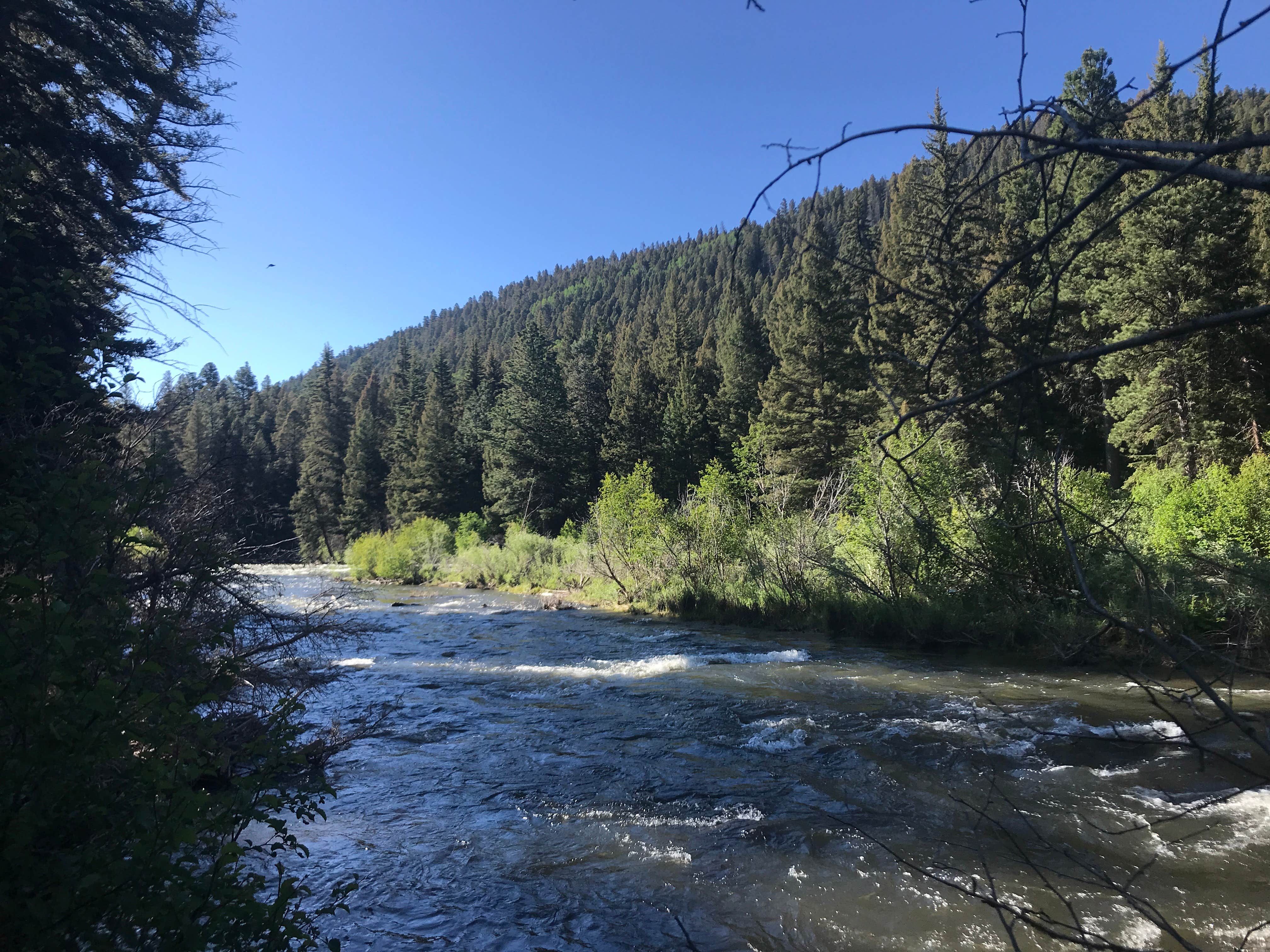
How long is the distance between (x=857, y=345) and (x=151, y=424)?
25.8 feet

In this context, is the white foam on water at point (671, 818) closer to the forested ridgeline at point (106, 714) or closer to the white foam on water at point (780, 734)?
the white foam on water at point (780, 734)

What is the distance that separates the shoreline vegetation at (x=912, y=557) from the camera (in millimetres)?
4688

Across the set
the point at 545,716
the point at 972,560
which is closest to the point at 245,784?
the point at 972,560

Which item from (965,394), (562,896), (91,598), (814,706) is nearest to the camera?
(965,394)

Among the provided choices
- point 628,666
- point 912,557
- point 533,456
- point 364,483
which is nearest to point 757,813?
point 628,666

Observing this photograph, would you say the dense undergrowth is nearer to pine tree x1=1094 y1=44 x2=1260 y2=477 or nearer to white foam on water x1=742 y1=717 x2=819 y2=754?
white foam on water x1=742 y1=717 x2=819 y2=754

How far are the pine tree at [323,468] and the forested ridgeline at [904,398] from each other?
30cm

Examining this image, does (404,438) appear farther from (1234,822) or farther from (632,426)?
(1234,822)

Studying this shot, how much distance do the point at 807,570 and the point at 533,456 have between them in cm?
3510

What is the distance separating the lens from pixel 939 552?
192cm

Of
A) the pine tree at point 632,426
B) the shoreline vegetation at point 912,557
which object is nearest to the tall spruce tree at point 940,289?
the shoreline vegetation at point 912,557

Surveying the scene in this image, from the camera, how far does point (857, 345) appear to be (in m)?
2.24

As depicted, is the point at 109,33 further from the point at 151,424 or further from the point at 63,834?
the point at 63,834

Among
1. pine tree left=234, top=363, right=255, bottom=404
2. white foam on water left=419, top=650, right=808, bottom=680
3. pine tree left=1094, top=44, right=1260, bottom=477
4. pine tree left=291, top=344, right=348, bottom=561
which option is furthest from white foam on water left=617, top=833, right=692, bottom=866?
pine tree left=234, top=363, right=255, bottom=404
